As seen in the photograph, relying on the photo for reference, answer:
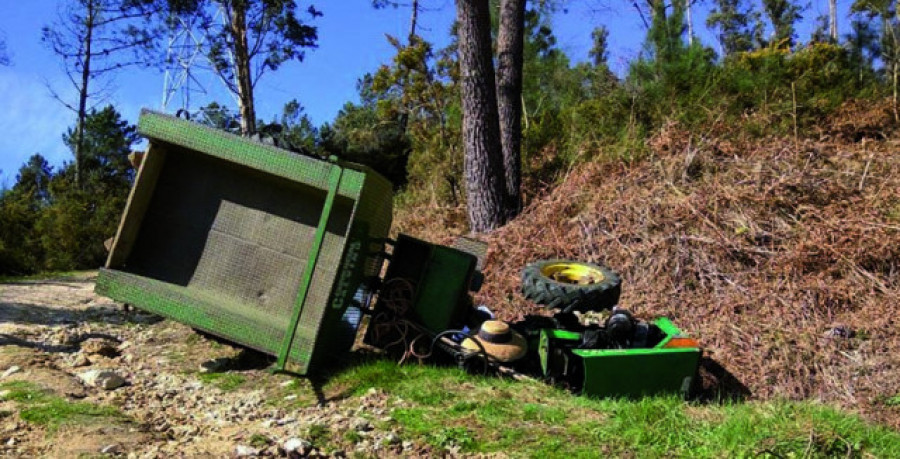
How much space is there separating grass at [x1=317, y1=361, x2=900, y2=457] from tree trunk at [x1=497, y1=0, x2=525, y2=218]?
17.8 feet

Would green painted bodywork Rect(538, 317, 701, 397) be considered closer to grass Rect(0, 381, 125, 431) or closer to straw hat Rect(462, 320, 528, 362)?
straw hat Rect(462, 320, 528, 362)

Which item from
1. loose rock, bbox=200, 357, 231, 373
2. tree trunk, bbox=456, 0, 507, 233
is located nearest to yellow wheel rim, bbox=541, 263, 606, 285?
loose rock, bbox=200, 357, 231, 373

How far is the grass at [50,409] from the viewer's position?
404cm

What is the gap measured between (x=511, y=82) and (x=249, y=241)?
555cm

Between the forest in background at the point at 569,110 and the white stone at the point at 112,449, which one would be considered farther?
the forest in background at the point at 569,110

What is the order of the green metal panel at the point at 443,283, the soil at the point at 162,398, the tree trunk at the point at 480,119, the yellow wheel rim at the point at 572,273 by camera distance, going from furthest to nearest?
the tree trunk at the point at 480,119 < the yellow wheel rim at the point at 572,273 < the green metal panel at the point at 443,283 < the soil at the point at 162,398

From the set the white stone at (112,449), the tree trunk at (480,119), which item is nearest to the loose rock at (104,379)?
the white stone at (112,449)

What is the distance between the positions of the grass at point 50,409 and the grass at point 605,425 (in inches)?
57.1

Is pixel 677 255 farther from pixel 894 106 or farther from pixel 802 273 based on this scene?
pixel 894 106

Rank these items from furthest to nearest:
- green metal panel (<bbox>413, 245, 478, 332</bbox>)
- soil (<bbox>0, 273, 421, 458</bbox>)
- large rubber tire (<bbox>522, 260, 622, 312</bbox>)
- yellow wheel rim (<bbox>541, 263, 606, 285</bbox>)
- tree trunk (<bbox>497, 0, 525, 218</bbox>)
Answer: tree trunk (<bbox>497, 0, 525, 218</bbox>)
yellow wheel rim (<bbox>541, 263, 606, 285</bbox>)
green metal panel (<bbox>413, 245, 478, 332</bbox>)
large rubber tire (<bbox>522, 260, 622, 312</bbox>)
soil (<bbox>0, 273, 421, 458</bbox>)

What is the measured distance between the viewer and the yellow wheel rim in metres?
5.66

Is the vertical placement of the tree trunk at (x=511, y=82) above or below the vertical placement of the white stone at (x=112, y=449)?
above

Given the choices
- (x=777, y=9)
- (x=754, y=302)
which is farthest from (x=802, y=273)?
(x=777, y=9)

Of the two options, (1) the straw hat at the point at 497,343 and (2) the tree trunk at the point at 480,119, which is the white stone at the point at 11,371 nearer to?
(1) the straw hat at the point at 497,343
